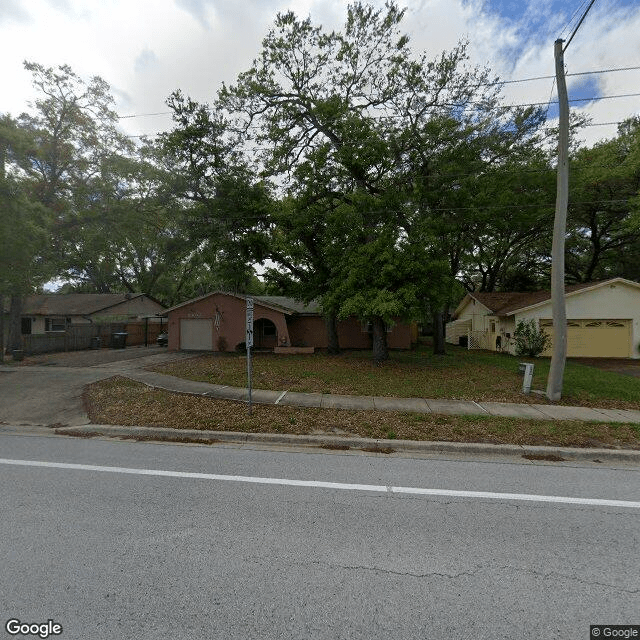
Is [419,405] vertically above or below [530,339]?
below

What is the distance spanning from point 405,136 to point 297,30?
6.40 metres

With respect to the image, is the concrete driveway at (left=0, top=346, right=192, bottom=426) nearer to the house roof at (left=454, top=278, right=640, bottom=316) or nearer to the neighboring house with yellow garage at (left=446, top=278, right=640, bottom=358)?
the house roof at (left=454, top=278, right=640, bottom=316)

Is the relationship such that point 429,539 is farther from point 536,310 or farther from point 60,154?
point 60,154

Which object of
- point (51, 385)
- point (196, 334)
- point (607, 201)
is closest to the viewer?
point (51, 385)

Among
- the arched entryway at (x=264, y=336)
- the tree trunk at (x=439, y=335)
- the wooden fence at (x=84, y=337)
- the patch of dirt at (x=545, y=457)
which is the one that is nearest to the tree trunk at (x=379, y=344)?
the tree trunk at (x=439, y=335)

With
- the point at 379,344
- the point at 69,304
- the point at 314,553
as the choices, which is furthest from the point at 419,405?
the point at 69,304

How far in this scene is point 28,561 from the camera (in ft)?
8.87

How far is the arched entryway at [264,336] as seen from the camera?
21.6m

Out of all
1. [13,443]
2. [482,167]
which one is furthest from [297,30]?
[13,443]

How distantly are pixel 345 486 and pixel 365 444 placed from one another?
5.15ft

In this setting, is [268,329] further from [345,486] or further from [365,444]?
[345,486]

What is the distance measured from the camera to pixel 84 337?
2081cm

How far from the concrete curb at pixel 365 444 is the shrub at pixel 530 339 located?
1350cm

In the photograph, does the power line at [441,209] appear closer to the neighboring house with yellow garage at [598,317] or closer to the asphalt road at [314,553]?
the neighboring house with yellow garage at [598,317]
